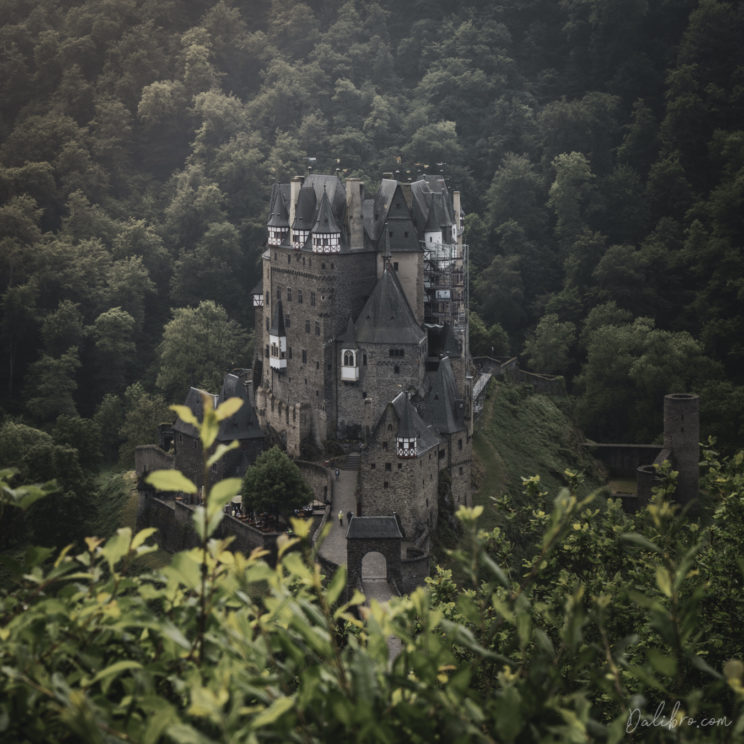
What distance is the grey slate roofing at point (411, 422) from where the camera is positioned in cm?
4497

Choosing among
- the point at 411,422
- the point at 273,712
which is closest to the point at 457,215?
the point at 411,422

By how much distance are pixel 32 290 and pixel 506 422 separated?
110ft

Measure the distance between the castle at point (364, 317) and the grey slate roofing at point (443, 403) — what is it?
0.18 feet

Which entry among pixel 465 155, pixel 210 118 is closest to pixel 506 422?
pixel 465 155

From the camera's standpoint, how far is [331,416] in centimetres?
5350

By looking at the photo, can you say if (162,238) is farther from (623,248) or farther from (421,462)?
(421,462)

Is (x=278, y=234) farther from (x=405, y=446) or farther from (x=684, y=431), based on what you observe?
(x=684, y=431)

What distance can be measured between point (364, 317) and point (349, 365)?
2277mm

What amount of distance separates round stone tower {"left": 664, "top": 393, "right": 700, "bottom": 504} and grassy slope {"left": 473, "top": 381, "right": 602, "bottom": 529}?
5.05 metres

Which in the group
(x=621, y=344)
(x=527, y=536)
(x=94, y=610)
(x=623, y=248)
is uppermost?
(x=623, y=248)

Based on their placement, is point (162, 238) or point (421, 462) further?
point (162, 238)

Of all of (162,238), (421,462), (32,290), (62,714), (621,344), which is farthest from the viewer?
(162,238)

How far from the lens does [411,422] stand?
45094 mm

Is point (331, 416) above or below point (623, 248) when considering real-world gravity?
below
